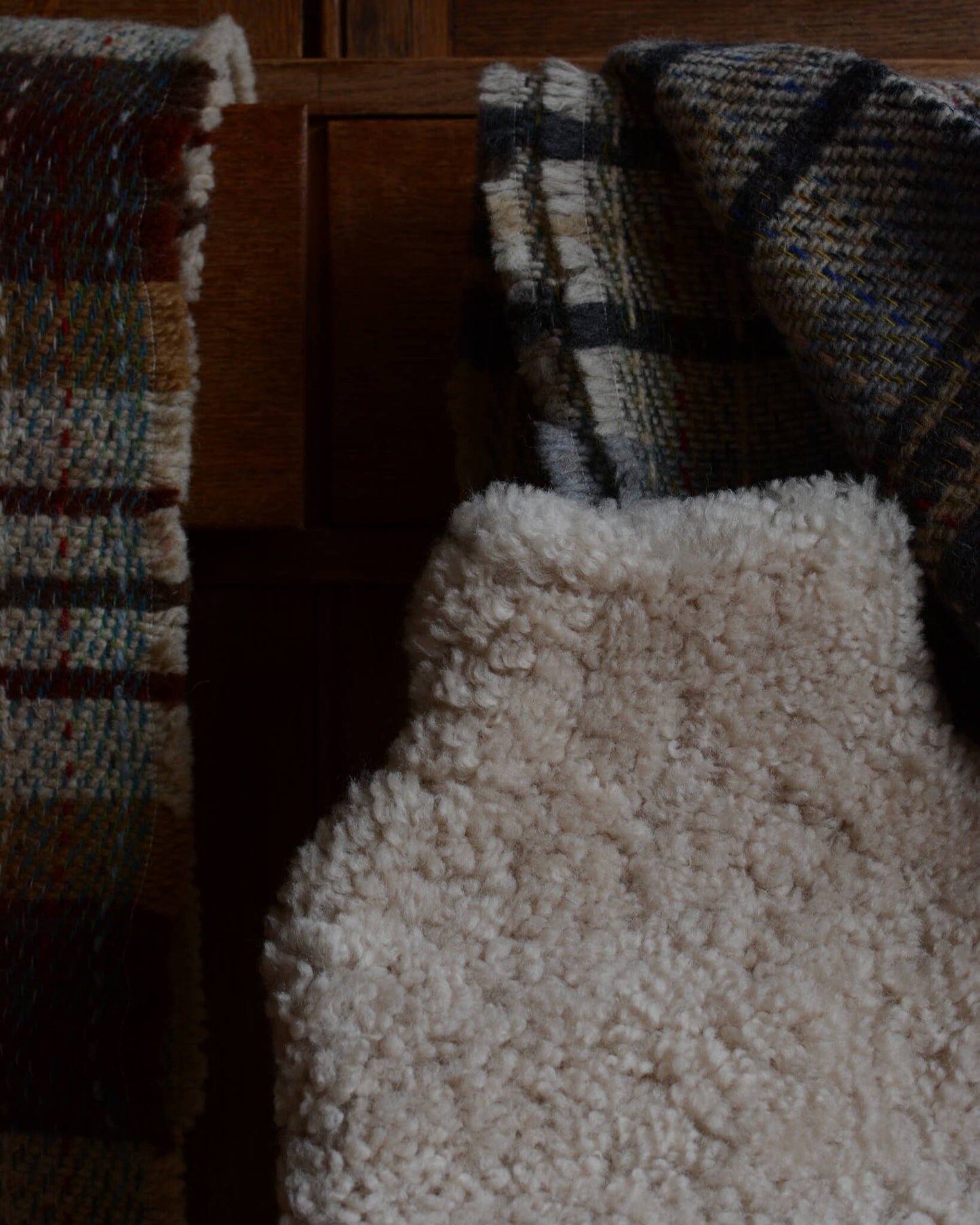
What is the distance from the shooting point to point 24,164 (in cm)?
49

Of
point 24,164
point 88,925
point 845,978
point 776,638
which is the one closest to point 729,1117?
point 845,978

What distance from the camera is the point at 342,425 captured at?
21.7 inches

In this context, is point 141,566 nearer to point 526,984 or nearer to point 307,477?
point 307,477

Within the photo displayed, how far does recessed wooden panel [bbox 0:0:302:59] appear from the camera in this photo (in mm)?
559

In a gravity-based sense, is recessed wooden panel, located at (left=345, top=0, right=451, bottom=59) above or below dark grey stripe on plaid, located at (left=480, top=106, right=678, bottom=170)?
above

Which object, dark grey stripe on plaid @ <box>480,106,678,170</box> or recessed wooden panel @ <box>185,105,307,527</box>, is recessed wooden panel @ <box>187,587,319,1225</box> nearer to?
recessed wooden panel @ <box>185,105,307,527</box>

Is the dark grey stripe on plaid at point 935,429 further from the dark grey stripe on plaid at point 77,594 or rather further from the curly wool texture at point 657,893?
the dark grey stripe on plaid at point 77,594

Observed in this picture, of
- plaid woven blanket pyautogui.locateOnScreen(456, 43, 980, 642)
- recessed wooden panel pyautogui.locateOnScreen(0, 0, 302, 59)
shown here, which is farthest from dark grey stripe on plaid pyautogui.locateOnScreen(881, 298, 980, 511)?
recessed wooden panel pyautogui.locateOnScreen(0, 0, 302, 59)

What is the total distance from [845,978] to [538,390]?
0.28 metres

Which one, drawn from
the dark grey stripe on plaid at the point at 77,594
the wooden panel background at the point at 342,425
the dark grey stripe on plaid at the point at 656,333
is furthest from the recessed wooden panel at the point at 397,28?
the dark grey stripe on plaid at the point at 77,594

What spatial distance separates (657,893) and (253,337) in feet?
1.15

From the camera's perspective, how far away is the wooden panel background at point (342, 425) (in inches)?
21.5

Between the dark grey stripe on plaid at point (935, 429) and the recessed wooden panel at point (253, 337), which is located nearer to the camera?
the dark grey stripe on plaid at point (935, 429)

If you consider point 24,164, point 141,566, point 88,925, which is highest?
point 24,164
